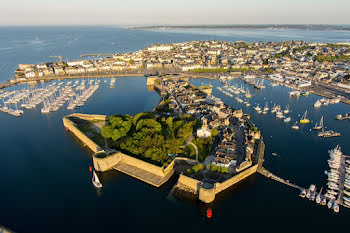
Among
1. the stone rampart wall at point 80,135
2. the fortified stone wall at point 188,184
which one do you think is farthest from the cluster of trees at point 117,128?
the fortified stone wall at point 188,184

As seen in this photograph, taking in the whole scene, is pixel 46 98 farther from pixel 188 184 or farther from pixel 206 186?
pixel 206 186

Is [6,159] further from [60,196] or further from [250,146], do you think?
[250,146]

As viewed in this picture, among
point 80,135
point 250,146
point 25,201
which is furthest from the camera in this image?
point 80,135

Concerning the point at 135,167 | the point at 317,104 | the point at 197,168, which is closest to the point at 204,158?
the point at 197,168

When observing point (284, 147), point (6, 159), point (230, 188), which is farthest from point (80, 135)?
point (284, 147)

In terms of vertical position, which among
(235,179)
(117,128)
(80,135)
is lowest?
(235,179)

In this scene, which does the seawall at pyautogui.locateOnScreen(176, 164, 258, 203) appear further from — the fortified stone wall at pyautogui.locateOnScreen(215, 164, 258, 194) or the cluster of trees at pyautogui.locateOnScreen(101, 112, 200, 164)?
the cluster of trees at pyautogui.locateOnScreen(101, 112, 200, 164)

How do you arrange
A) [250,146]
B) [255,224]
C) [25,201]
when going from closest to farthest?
[255,224] < [25,201] < [250,146]
